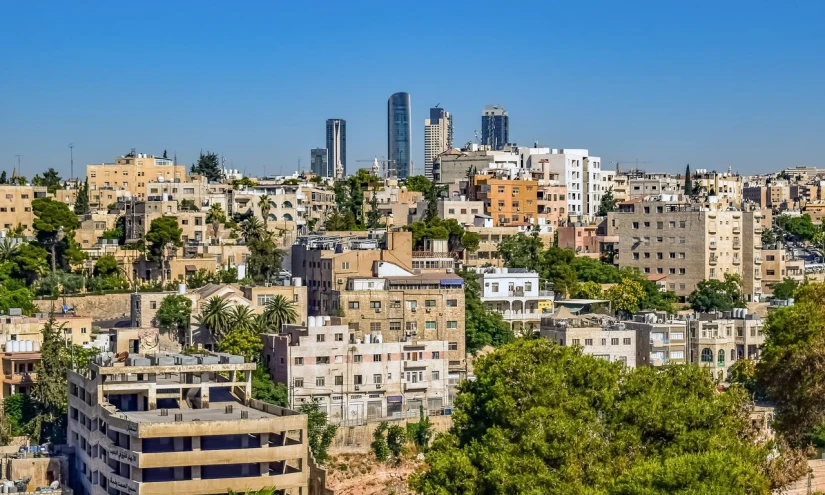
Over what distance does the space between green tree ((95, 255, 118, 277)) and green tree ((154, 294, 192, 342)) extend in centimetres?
1263

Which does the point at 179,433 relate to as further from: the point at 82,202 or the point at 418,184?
the point at 418,184

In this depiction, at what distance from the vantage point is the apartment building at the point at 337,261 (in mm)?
58125

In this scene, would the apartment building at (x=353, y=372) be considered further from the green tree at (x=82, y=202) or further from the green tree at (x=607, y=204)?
the green tree at (x=607, y=204)

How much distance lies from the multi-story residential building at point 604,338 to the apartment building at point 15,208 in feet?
93.4

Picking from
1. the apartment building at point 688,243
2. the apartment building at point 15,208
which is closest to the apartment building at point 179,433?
the apartment building at point 15,208

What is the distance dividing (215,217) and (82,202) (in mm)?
7956

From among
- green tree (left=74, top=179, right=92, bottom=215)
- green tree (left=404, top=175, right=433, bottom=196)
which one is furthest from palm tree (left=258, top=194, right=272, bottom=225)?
green tree (left=404, top=175, right=433, bottom=196)

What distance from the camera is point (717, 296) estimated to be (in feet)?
229

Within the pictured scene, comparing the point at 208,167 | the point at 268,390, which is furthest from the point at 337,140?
the point at 268,390

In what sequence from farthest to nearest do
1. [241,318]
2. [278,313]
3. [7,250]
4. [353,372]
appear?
[7,250], [278,313], [241,318], [353,372]

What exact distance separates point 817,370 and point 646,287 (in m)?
27.4

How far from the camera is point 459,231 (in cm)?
6962

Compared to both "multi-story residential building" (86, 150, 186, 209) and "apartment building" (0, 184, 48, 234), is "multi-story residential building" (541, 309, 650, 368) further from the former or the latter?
"multi-story residential building" (86, 150, 186, 209)

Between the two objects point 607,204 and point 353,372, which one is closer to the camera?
point 353,372
